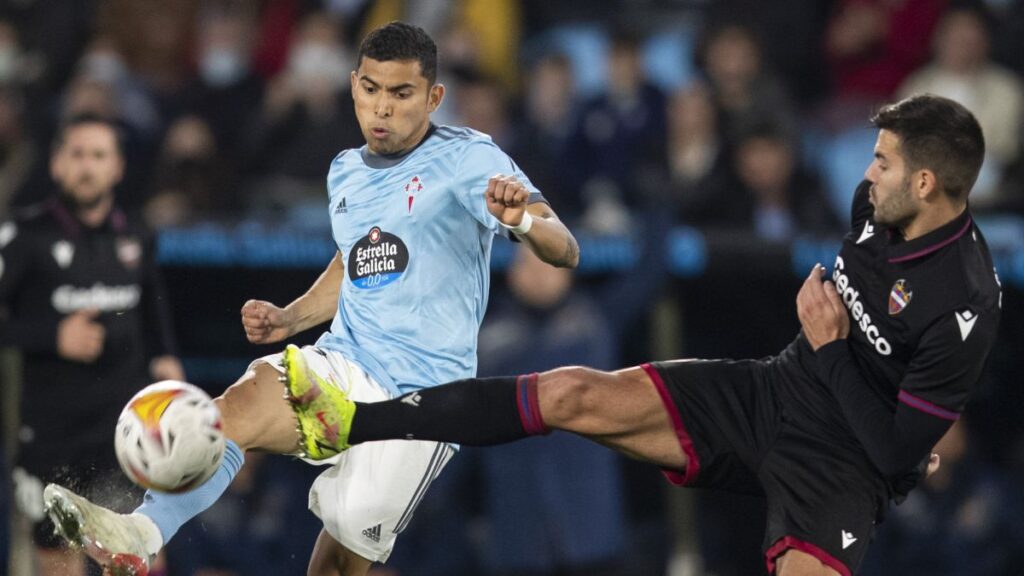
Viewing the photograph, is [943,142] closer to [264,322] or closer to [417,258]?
[417,258]

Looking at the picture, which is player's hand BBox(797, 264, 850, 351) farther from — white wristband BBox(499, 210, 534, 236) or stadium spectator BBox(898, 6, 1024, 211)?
stadium spectator BBox(898, 6, 1024, 211)

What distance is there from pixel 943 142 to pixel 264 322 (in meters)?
2.30

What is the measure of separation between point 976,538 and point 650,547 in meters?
1.74

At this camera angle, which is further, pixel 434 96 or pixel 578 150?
pixel 578 150

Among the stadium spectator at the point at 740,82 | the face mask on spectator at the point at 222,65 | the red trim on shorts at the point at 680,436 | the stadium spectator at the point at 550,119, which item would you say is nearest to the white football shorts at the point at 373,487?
the red trim on shorts at the point at 680,436

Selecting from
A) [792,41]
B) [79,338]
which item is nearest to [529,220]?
[79,338]

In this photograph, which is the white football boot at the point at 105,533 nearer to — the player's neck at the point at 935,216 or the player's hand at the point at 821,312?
the player's hand at the point at 821,312

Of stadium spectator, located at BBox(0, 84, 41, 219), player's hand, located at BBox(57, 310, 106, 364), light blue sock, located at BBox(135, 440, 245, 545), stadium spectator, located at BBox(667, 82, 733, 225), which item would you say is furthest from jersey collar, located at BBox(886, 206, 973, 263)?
stadium spectator, located at BBox(0, 84, 41, 219)

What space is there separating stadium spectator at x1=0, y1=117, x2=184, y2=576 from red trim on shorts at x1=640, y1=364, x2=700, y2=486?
2421 mm

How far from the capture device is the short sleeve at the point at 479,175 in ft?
18.1

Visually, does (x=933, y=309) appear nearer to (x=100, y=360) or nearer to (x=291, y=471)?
(x=100, y=360)

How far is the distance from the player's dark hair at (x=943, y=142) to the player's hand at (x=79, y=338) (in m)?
3.44

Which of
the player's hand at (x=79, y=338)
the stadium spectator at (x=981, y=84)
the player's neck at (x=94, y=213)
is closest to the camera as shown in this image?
the player's hand at (x=79, y=338)

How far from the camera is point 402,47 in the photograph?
5.64 meters
